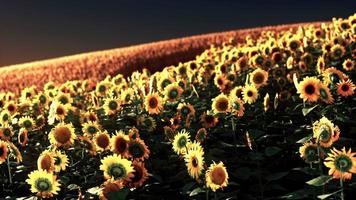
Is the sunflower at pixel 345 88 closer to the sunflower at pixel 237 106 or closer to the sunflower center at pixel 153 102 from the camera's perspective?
the sunflower at pixel 237 106

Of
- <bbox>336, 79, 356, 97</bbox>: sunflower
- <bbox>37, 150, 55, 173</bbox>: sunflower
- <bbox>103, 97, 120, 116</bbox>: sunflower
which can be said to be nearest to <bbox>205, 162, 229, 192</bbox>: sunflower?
<bbox>37, 150, 55, 173</bbox>: sunflower

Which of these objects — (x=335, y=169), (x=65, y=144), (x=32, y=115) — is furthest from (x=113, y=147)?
(x=32, y=115)

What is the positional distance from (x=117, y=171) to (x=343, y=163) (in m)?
1.46

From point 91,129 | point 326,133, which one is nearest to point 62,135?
point 91,129

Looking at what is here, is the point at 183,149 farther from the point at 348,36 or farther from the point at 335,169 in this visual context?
the point at 348,36

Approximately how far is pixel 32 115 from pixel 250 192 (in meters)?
3.64

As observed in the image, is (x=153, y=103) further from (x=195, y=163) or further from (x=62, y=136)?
(x=195, y=163)

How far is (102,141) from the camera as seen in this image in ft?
16.0

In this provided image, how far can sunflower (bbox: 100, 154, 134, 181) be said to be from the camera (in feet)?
13.5

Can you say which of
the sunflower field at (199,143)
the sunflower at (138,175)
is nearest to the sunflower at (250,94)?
the sunflower field at (199,143)

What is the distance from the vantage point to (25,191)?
214 inches

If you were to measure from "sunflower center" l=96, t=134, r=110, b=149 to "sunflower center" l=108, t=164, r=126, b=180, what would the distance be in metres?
0.75

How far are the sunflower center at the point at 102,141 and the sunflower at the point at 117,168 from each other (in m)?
0.74

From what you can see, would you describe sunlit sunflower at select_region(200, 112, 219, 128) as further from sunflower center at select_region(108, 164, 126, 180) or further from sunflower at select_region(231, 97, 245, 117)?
sunflower center at select_region(108, 164, 126, 180)
